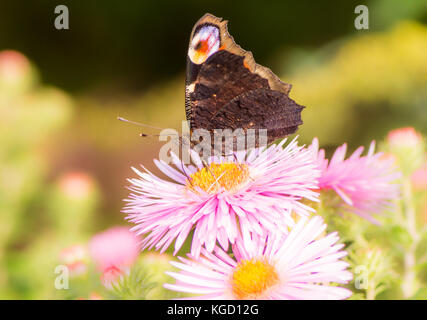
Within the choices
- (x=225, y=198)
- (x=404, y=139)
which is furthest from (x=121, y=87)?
(x=225, y=198)

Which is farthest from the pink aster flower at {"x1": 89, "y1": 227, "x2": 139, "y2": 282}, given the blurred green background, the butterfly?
the blurred green background

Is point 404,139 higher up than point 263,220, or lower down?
higher up

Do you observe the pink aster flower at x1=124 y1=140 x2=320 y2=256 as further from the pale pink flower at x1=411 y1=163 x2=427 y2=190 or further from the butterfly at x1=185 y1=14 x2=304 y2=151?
the pale pink flower at x1=411 y1=163 x2=427 y2=190

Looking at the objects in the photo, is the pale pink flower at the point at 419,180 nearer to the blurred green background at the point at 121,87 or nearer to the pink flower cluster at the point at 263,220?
the pink flower cluster at the point at 263,220

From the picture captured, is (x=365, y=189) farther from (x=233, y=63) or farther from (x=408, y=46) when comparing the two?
(x=408, y=46)

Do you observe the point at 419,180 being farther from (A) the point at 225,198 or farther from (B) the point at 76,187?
(B) the point at 76,187

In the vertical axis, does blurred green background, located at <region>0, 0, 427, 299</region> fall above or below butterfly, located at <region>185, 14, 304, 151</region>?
above
